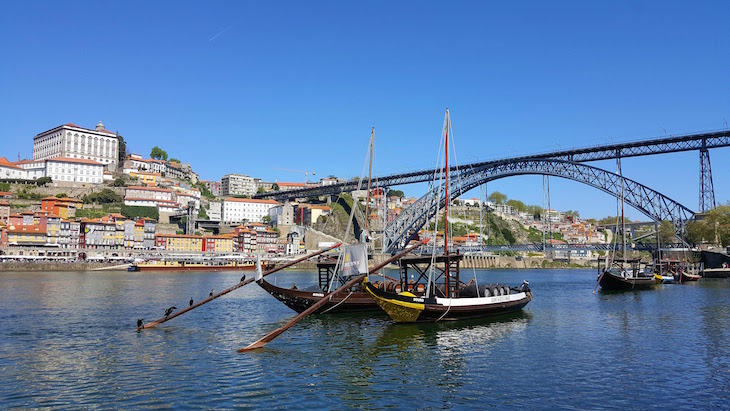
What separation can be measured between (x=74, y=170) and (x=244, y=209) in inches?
1367

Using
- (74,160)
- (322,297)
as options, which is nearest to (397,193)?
(74,160)

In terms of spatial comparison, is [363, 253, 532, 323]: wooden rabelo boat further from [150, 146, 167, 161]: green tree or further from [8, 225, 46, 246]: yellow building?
[150, 146, 167, 161]: green tree

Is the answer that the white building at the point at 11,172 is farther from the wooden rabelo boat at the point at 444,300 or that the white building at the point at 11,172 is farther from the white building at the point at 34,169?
the wooden rabelo boat at the point at 444,300

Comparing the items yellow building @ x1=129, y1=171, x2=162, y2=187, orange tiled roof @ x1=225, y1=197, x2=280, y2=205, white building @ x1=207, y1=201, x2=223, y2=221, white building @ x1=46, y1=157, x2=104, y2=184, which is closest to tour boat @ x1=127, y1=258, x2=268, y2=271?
white building @ x1=207, y1=201, x2=223, y2=221

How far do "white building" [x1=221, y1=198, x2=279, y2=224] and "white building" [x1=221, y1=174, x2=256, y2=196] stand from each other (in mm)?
21958

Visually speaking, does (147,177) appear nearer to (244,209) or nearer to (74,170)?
(74,170)

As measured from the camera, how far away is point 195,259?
92438mm

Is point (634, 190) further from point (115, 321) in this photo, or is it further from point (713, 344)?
point (115, 321)

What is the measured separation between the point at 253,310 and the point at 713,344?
20.6 m

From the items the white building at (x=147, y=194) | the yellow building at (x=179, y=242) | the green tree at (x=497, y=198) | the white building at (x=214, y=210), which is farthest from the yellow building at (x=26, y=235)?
the green tree at (x=497, y=198)

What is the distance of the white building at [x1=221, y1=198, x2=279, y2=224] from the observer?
126m

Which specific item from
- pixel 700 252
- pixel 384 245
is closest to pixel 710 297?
pixel 700 252

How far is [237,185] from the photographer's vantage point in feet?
500

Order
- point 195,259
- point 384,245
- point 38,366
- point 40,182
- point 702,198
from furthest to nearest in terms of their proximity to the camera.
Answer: point 40,182, point 195,259, point 384,245, point 702,198, point 38,366
